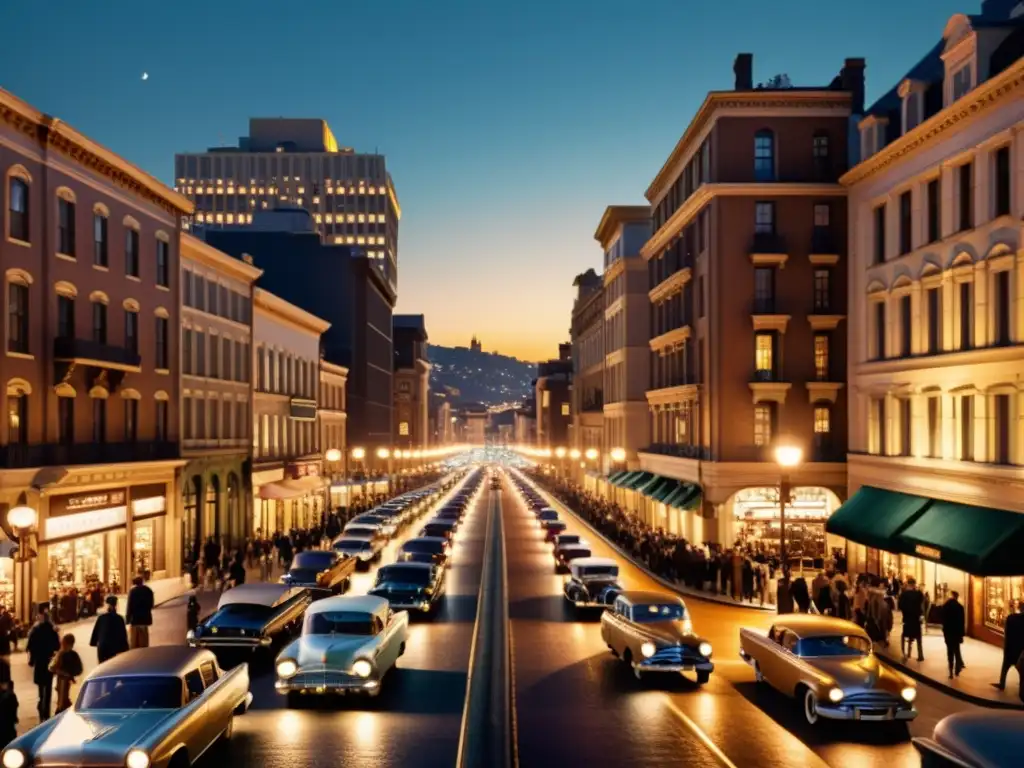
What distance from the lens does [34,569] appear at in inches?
1307

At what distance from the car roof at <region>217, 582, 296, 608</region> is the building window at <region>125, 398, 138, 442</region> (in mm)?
16541

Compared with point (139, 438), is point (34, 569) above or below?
below

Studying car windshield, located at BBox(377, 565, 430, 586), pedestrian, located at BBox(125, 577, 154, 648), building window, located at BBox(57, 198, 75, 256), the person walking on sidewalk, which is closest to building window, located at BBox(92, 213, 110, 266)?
building window, located at BBox(57, 198, 75, 256)

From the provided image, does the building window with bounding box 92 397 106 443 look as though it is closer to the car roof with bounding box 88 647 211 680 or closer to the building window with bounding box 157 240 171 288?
the building window with bounding box 157 240 171 288

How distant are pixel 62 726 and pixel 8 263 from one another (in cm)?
2157

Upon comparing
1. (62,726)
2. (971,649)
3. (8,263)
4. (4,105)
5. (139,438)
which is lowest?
(971,649)

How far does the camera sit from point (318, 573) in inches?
1426

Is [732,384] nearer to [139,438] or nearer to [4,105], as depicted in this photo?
[139,438]

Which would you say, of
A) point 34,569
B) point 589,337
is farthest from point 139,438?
point 589,337

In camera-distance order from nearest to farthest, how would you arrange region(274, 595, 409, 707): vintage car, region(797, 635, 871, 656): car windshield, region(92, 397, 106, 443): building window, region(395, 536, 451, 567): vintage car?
region(797, 635, 871, 656): car windshield, region(274, 595, 409, 707): vintage car, region(92, 397, 106, 443): building window, region(395, 536, 451, 567): vintage car

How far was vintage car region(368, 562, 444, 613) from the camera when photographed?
32469 mm

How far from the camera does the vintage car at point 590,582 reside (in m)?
33.2

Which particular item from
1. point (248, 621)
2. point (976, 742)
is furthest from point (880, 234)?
point (976, 742)

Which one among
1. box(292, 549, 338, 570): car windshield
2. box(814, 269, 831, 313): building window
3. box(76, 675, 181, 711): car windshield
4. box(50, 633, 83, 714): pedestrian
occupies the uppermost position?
box(814, 269, 831, 313): building window
